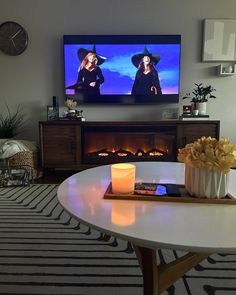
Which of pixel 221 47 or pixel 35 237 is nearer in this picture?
pixel 35 237

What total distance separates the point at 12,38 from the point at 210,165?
10.7 feet

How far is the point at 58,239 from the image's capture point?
1655mm

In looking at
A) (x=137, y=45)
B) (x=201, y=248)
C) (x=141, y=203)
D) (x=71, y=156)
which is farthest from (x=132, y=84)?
(x=201, y=248)

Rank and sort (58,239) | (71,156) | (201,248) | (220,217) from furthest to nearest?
(71,156), (58,239), (220,217), (201,248)

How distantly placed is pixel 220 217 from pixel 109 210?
335 millimetres

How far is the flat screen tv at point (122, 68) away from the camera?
131 inches

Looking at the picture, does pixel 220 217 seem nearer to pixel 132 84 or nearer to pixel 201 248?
pixel 201 248

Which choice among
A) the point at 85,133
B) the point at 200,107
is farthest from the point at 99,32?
the point at 200,107

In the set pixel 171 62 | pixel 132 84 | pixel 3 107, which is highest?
pixel 171 62

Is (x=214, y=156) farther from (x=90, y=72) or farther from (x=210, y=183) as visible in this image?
(x=90, y=72)

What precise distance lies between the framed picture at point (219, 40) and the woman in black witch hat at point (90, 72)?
50.4 inches

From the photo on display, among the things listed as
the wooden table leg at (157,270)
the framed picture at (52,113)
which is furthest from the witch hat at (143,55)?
the wooden table leg at (157,270)

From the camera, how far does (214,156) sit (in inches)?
37.1

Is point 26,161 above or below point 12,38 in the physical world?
below
